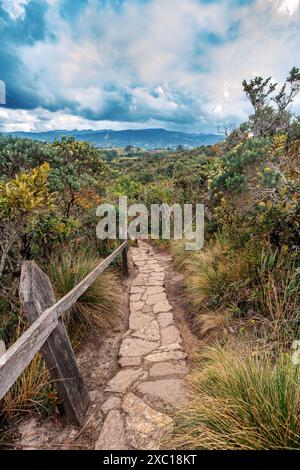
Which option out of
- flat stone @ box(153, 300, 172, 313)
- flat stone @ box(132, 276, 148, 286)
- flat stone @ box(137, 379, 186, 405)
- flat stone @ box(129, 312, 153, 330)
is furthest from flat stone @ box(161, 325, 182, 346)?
flat stone @ box(132, 276, 148, 286)

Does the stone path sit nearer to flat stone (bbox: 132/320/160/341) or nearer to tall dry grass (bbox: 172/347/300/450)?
flat stone (bbox: 132/320/160/341)

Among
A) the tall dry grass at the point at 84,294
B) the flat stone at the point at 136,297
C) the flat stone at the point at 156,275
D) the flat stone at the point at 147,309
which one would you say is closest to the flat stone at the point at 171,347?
the tall dry grass at the point at 84,294

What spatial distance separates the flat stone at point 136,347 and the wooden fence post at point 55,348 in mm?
1061

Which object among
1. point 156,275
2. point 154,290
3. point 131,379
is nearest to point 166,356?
point 131,379

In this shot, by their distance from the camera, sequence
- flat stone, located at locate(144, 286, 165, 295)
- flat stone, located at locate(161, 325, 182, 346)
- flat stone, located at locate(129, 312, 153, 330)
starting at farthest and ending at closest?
Answer: flat stone, located at locate(144, 286, 165, 295), flat stone, located at locate(129, 312, 153, 330), flat stone, located at locate(161, 325, 182, 346)

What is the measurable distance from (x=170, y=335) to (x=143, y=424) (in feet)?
4.97

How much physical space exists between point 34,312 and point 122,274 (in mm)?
4087

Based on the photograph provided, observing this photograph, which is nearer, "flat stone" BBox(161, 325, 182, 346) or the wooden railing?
the wooden railing

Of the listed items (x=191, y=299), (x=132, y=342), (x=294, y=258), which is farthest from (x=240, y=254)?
(x=132, y=342)

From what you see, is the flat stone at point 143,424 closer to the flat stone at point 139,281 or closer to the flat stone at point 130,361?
the flat stone at point 130,361

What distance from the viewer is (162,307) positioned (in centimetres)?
448

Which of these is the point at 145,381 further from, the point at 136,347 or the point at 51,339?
the point at 51,339

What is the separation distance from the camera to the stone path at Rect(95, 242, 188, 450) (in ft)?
6.72

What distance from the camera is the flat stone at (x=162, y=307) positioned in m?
4.37
